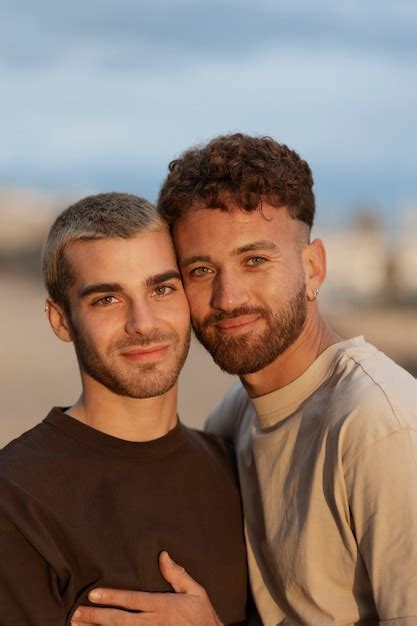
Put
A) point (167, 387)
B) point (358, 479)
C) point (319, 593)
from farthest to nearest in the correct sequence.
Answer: point (167, 387) → point (319, 593) → point (358, 479)

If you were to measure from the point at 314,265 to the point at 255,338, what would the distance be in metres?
0.46

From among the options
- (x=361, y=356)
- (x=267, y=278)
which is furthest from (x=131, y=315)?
(x=361, y=356)

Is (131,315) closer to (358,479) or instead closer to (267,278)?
(267,278)

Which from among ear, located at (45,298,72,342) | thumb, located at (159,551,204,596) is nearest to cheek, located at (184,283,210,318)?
ear, located at (45,298,72,342)

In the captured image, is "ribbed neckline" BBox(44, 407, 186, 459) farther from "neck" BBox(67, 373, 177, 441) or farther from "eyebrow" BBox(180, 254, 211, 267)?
"eyebrow" BBox(180, 254, 211, 267)

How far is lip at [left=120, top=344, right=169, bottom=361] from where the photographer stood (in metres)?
3.51

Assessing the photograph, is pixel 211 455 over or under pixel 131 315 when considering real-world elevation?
under

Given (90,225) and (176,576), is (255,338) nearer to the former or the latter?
(90,225)

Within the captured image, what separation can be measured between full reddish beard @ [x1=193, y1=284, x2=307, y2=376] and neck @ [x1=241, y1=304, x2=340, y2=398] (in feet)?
0.12

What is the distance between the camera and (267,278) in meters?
3.71

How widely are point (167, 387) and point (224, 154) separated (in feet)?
2.94

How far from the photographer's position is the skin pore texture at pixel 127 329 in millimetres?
3514

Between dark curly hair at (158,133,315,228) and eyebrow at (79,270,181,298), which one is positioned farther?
dark curly hair at (158,133,315,228)

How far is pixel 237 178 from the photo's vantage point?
3.67 metres
